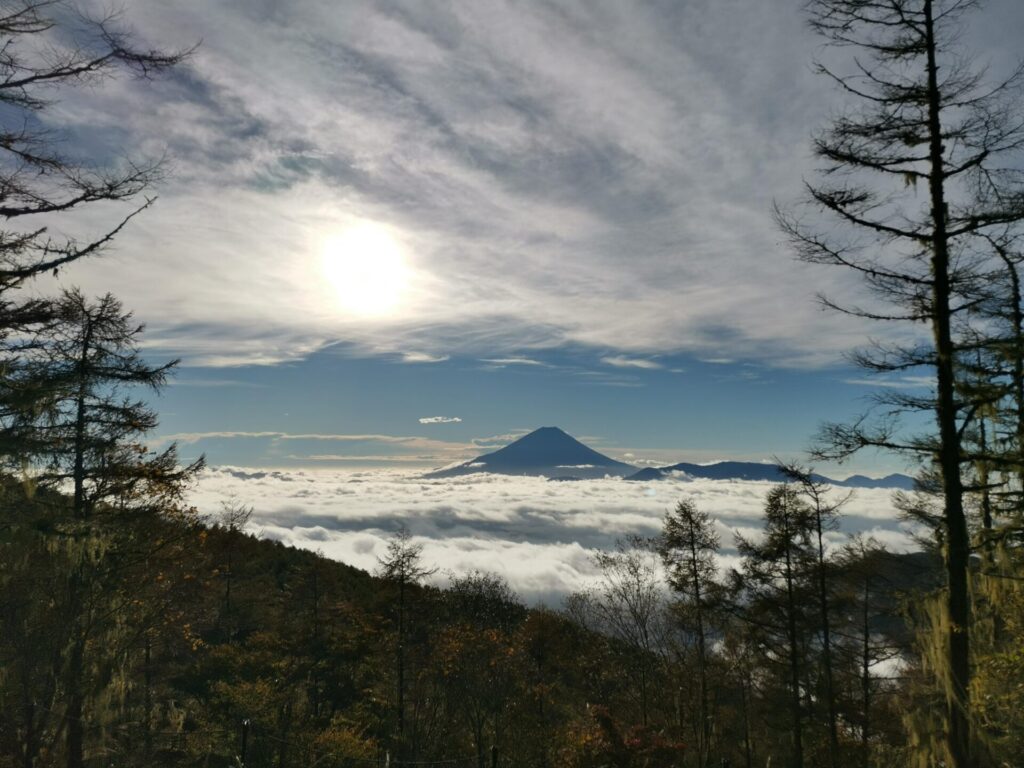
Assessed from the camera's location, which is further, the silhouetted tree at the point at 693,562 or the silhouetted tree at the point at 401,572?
the silhouetted tree at the point at 401,572

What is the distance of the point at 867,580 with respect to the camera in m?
22.6

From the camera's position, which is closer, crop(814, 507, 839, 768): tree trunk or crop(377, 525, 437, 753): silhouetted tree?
crop(814, 507, 839, 768): tree trunk

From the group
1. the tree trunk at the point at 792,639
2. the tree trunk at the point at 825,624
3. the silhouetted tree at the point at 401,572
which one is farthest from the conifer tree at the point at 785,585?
the silhouetted tree at the point at 401,572

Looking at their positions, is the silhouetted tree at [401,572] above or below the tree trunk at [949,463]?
below

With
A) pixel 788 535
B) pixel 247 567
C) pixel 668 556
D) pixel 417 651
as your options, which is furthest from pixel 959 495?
pixel 247 567

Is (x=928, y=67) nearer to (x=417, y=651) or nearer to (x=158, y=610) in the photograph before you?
(x=158, y=610)

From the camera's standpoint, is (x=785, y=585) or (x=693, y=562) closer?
(x=785, y=585)

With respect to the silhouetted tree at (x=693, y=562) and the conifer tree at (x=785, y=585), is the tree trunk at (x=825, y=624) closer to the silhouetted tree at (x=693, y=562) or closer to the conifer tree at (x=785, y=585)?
the conifer tree at (x=785, y=585)

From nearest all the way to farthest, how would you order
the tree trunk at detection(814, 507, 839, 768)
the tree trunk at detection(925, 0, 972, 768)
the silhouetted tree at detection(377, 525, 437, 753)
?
the tree trunk at detection(925, 0, 972, 768)
the tree trunk at detection(814, 507, 839, 768)
the silhouetted tree at detection(377, 525, 437, 753)

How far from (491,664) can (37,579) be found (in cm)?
2539

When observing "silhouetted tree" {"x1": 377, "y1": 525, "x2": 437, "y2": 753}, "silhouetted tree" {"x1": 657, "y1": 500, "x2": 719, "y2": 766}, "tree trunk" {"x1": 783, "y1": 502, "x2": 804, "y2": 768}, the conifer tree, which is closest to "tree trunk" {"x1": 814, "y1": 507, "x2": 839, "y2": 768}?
the conifer tree

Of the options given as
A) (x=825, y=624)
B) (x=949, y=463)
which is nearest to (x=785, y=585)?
(x=825, y=624)

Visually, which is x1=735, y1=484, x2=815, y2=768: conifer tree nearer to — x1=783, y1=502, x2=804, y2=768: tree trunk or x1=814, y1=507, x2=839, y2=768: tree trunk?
x1=783, y1=502, x2=804, y2=768: tree trunk

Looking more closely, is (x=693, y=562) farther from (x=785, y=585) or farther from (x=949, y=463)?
(x=949, y=463)
